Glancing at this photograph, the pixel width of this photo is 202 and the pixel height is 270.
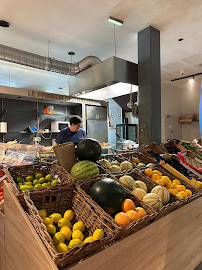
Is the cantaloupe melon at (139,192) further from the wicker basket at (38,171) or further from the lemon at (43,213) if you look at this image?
the lemon at (43,213)

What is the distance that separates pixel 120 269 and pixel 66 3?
3.33 metres

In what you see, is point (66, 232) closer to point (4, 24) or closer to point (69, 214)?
point (69, 214)

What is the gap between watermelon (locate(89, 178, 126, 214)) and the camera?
1.17 metres

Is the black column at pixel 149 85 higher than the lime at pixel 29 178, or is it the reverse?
the black column at pixel 149 85

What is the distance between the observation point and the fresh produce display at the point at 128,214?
108 cm

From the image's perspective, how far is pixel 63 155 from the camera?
1.62 m

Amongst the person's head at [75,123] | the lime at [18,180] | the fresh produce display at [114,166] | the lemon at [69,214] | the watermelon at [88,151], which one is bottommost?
the lemon at [69,214]

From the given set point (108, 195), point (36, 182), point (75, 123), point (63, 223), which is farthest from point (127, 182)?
point (75, 123)

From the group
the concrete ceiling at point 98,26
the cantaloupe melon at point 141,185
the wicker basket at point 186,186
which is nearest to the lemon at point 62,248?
the cantaloupe melon at point 141,185

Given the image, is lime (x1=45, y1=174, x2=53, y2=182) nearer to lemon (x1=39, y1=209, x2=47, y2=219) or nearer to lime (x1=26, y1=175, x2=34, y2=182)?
lime (x1=26, y1=175, x2=34, y2=182)

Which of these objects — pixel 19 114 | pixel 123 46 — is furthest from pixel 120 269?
pixel 19 114

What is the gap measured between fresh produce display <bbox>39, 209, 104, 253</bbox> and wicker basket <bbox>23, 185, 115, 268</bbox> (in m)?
0.04

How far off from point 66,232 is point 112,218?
255 millimetres

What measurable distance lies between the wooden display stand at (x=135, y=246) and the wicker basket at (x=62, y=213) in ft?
0.10
